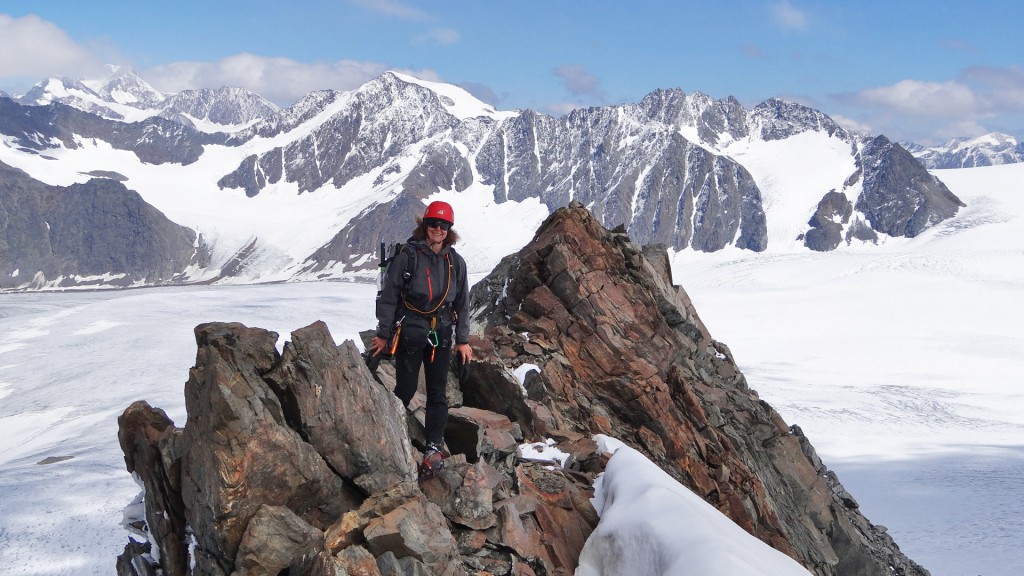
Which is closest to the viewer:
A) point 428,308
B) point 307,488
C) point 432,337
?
point 307,488

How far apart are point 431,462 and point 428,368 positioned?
121 centimetres

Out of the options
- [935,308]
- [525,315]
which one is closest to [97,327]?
[525,315]

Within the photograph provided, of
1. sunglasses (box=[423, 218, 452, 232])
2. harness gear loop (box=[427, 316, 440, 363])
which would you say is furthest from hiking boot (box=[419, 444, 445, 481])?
sunglasses (box=[423, 218, 452, 232])

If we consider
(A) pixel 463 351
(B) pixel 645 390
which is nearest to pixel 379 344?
(A) pixel 463 351

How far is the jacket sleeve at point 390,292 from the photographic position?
27.1ft

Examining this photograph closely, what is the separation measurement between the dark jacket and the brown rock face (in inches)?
139

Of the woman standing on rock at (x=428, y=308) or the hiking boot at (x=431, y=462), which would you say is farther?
the woman standing on rock at (x=428, y=308)

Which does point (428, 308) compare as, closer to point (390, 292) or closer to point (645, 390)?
point (390, 292)

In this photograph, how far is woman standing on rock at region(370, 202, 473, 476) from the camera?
8.30m

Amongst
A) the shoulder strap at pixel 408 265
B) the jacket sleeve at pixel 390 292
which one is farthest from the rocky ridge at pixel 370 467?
the shoulder strap at pixel 408 265

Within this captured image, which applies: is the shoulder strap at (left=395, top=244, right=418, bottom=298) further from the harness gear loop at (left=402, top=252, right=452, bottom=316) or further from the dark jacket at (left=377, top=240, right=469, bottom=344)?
the harness gear loop at (left=402, top=252, right=452, bottom=316)

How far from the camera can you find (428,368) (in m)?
8.79

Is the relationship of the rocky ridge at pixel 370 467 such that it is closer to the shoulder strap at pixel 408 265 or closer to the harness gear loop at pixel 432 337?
the harness gear loop at pixel 432 337

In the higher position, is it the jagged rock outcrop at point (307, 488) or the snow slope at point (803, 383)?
the jagged rock outcrop at point (307, 488)
